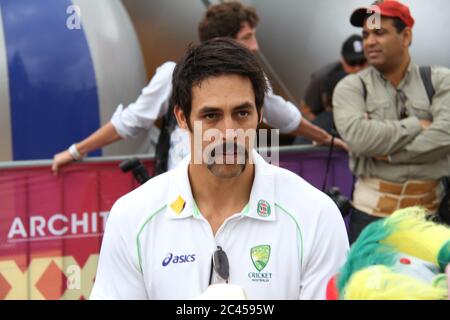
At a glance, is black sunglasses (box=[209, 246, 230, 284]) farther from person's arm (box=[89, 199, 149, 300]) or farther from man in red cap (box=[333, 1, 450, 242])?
man in red cap (box=[333, 1, 450, 242])

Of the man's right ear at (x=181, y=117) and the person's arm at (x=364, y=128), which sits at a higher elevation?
the man's right ear at (x=181, y=117)

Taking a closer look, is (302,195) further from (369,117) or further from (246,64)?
(369,117)

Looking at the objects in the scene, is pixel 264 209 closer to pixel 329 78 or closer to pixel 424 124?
pixel 424 124

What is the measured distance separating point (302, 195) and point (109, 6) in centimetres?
346

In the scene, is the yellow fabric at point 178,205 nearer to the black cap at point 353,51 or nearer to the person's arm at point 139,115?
the person's arm at point 139,115

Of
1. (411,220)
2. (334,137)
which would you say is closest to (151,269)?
(411,220)

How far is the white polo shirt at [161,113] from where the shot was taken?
3.99 meters

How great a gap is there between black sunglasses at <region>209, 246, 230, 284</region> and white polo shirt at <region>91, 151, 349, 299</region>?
0.02 meters

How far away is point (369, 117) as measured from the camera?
4160mm

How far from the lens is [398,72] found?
4.16 meters

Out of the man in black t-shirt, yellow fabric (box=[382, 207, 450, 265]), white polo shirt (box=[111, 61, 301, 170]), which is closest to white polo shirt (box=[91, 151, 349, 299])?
yellow fabric (box=[382, 207, 450, 265])

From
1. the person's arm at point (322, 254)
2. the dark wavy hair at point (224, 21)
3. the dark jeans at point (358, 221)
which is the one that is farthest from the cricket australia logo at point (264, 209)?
the dark wavy hair at point (224, 21)

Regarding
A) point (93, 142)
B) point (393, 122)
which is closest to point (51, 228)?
point (93, 142)

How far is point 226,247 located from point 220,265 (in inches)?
2.8
